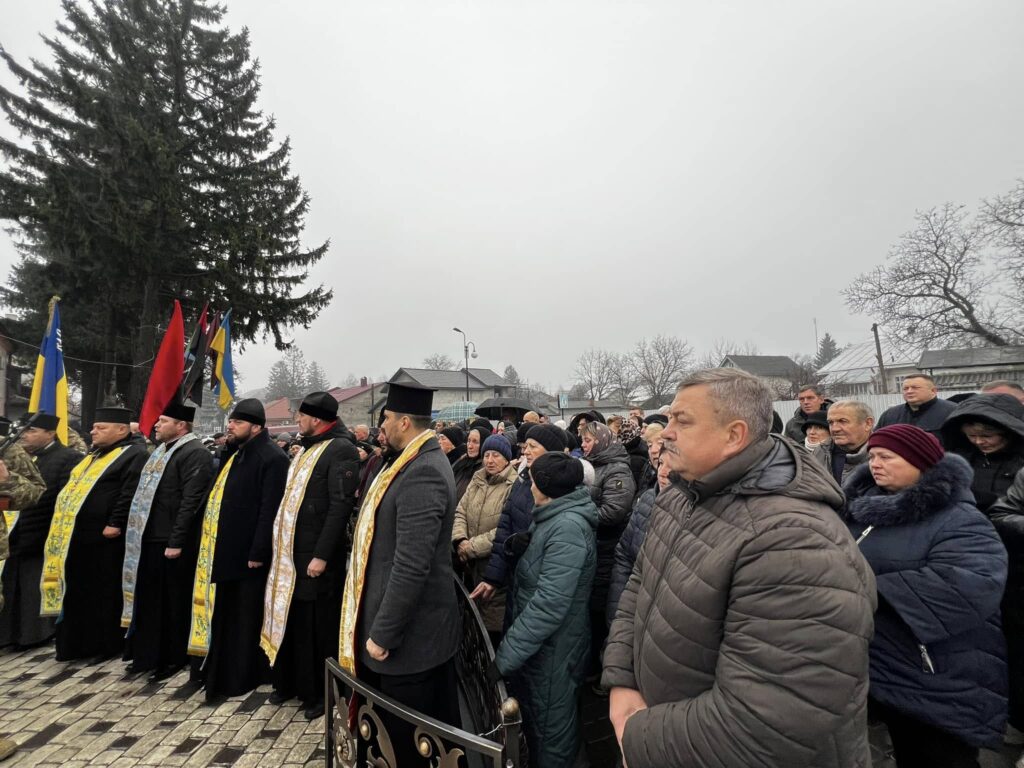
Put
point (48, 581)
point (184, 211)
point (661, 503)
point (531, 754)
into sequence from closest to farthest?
point (661, 503), point (531, 754), point (48, 581), point (184, 211)

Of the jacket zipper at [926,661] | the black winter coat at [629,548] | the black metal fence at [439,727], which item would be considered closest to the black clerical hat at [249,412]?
the black metal fence at [439,727]

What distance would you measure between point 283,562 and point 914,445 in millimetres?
4124

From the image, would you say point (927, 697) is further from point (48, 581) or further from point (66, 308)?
point (66, 308)

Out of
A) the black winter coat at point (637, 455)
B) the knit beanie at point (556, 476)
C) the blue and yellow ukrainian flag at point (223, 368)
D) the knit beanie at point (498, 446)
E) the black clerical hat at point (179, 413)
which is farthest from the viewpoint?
the blue and yellow ukrainian flag at point (223, 368)

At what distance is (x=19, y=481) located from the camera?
3.75 metres

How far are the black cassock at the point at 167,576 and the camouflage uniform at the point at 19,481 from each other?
85 centimetres

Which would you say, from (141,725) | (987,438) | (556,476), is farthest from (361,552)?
(987,438)

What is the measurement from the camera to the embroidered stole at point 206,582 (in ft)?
13.5

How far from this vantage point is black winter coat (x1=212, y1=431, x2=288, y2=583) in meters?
3.96

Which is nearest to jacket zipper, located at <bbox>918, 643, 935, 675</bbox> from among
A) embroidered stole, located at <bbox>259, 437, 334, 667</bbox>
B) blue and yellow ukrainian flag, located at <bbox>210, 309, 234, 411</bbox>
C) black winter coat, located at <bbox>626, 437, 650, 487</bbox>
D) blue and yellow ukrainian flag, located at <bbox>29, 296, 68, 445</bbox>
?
black winter coat, located at <bbox>626, 437, 650, 487</bbox>

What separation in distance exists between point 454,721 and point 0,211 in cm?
1883

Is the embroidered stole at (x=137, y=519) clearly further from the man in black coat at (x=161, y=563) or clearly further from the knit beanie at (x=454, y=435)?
the knit beanie at (x=454, y=435)

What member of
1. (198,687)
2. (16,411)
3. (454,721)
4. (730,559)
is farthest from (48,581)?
(16,411)

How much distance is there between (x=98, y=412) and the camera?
4887mm
